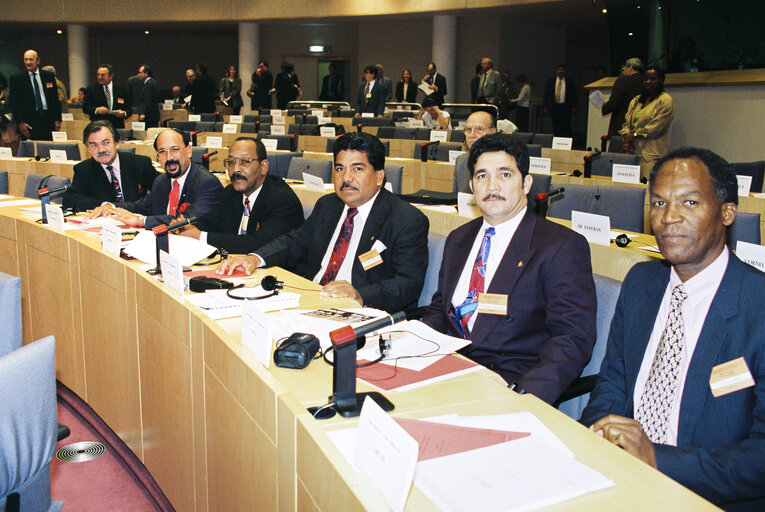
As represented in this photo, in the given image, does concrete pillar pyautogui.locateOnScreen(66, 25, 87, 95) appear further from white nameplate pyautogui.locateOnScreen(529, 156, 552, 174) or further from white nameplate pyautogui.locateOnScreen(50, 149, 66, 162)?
white nameplate pyautogui.locateOnScreen(529, 156, 552, 174)

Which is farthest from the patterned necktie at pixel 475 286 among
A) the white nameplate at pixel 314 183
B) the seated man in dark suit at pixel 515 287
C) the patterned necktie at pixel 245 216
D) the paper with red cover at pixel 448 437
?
the white nameplate at pixel 314 183

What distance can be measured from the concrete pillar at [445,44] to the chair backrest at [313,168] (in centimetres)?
922

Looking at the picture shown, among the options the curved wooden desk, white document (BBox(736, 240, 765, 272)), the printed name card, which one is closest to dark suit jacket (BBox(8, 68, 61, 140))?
the curved wooden desk

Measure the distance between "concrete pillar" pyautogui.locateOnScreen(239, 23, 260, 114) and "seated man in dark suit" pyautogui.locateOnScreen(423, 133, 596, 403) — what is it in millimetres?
14344

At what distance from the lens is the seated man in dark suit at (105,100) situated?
8.59 meters

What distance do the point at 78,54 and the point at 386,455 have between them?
17.3m

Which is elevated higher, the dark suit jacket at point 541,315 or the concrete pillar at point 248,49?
the concrete pillar at point 248,49

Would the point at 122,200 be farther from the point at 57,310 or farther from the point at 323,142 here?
the point at 323,142

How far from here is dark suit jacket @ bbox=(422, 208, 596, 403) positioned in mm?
1843

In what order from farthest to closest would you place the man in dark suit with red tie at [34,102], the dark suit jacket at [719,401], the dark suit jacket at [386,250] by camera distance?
1. the man in dark suit with red tie at [34,102]
2. the dark suit jacket at [386,250]
3. the dark suit jacket at [719,401]

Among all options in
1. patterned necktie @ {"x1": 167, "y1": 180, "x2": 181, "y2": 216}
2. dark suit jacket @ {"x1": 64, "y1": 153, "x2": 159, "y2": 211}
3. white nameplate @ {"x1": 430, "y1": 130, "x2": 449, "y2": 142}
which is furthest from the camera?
white nameplate @ {"x1": 430, "y1": 130, "x2": 449, "y2": 142}

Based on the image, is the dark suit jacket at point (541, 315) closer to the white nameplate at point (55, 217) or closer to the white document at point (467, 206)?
the white document at point (467, 206)

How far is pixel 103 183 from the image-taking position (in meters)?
4.50

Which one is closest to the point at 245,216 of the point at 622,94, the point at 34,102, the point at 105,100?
A: the point at 622,94
